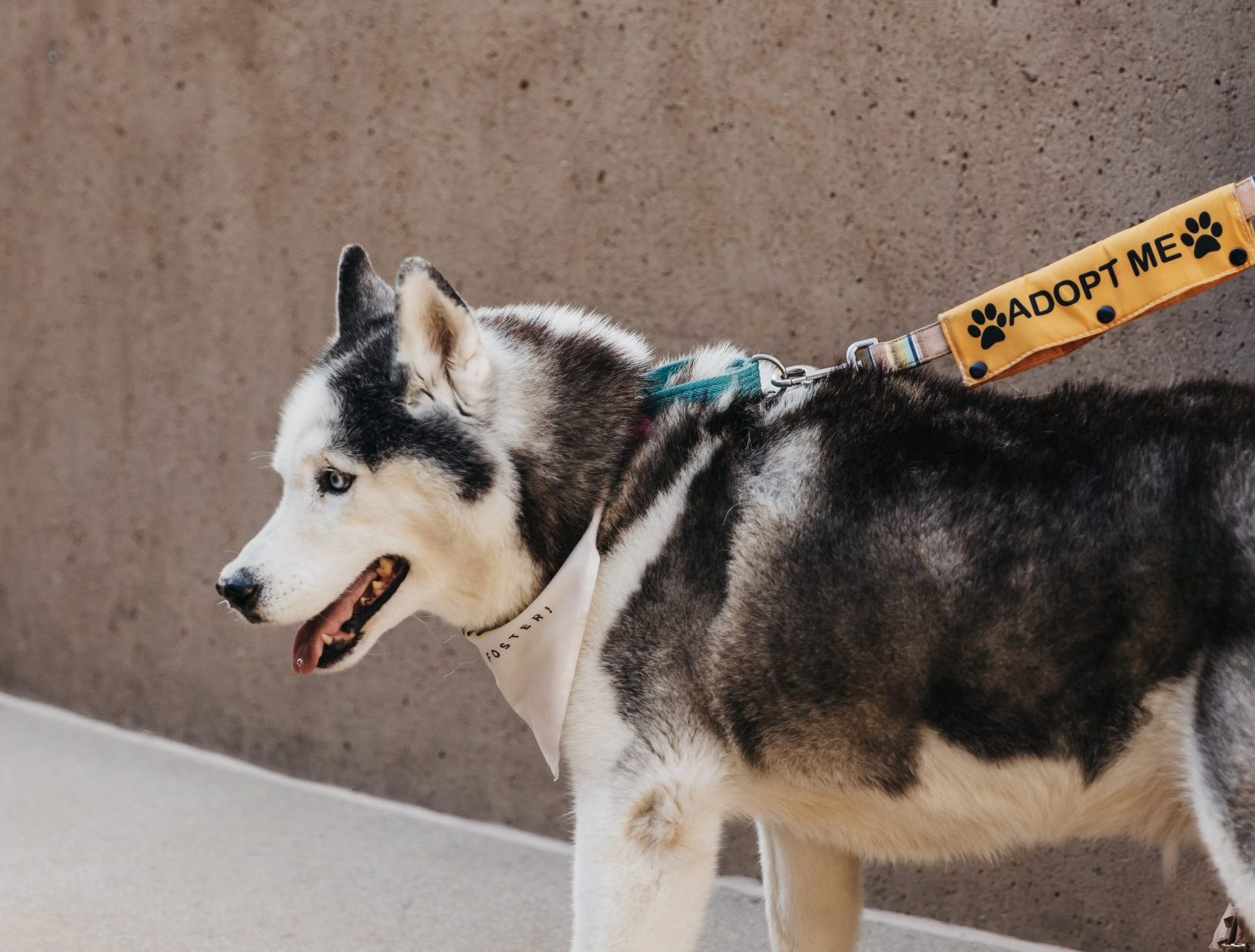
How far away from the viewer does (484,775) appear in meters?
4.14

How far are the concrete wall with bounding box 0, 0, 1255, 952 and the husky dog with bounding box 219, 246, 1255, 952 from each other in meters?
1.01

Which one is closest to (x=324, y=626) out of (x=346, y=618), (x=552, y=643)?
(x=346, y=618)

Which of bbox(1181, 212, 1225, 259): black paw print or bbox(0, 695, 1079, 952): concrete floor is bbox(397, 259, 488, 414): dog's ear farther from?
bbox(0, 695, 1079, 952): concrete floor

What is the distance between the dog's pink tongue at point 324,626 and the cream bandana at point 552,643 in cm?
30

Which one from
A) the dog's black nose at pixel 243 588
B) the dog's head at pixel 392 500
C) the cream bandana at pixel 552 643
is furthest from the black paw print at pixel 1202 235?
the dog's black nose at pixel 243 588

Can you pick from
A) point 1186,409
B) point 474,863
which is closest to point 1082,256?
point 1186,409

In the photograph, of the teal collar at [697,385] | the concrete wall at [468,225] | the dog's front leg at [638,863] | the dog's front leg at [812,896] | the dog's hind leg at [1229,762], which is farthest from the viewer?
the concrete wall at [468,225]

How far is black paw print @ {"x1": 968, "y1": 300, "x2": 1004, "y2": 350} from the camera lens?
248 cm

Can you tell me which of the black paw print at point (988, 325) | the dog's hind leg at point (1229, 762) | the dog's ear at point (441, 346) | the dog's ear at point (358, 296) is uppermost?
the black paw print at point (988, 325)

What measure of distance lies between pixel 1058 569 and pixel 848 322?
1.52m

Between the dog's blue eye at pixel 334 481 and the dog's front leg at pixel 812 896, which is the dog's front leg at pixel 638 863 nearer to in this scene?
the dog's front leg at pixel 812 896

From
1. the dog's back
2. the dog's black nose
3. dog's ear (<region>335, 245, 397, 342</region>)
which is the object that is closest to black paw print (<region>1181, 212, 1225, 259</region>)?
the dog's back

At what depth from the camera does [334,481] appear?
242cm

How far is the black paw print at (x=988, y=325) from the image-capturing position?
2.48 meters
